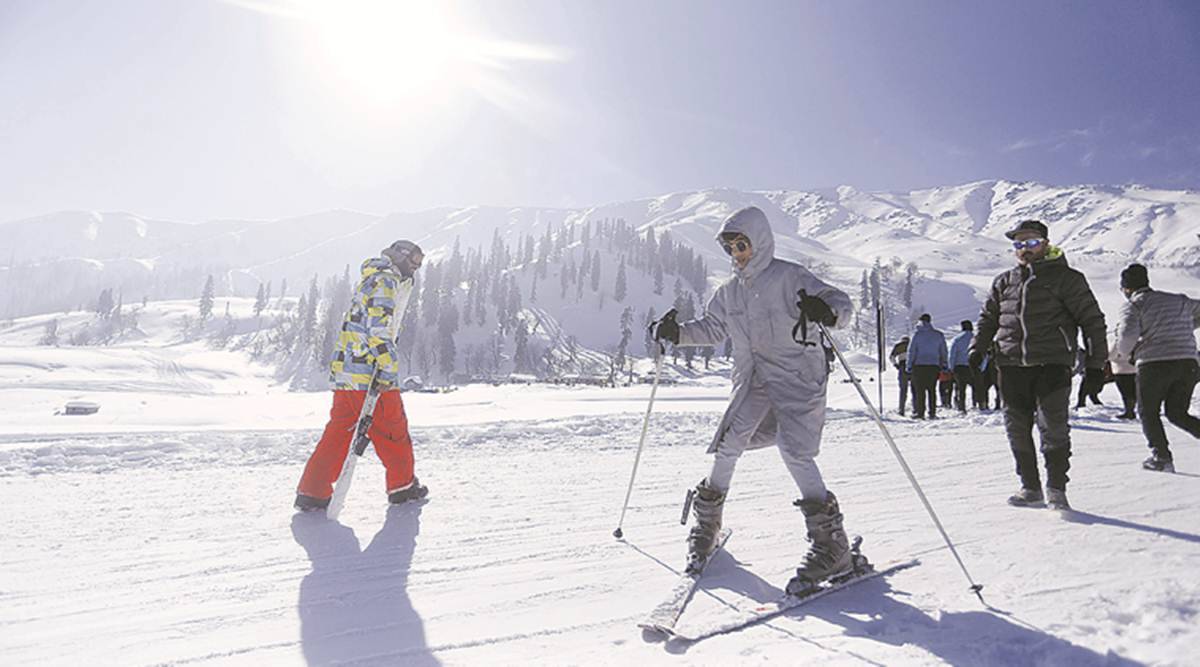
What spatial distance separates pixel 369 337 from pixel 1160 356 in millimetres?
7796

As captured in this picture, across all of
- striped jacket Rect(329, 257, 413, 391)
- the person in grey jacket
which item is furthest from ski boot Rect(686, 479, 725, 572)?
the person in grey jacket

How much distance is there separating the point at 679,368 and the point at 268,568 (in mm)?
85904

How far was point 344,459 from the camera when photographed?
4633 mm

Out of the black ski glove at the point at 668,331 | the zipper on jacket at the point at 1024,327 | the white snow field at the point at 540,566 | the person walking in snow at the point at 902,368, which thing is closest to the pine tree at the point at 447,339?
the person walking in snow at the point at 902,368

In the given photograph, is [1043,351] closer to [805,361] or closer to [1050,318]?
[1050,318]

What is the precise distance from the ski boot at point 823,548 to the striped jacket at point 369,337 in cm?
332

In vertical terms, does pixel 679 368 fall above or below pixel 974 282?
below

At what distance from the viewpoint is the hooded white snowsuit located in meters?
3.23

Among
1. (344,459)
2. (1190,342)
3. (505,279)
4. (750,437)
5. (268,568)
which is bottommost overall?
(268,568)

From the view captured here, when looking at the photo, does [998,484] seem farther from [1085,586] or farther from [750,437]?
[750,437]

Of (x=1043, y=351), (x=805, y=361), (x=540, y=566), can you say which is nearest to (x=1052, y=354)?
(x=1043, y=351)

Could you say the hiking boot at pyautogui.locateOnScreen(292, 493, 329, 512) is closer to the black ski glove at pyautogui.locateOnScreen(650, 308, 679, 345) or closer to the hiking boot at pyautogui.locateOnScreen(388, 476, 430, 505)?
the hiking boot at pyautogui.locateOnScreen(388, 476, 430, 505)

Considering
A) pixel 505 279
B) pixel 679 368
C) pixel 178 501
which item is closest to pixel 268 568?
pixel 178 501

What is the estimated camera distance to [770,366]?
335 centimetres
